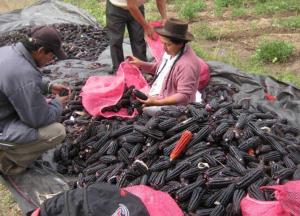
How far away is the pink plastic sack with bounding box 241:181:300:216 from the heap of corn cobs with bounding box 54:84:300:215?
14cm

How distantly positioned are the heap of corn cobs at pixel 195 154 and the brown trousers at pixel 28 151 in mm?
349

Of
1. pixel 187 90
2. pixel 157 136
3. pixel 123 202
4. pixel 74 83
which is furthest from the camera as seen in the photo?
pixel 74 83

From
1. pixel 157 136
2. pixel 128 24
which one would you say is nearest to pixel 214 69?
pixel 128 24

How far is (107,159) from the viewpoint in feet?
17.2

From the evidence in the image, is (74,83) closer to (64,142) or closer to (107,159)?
(64,142)

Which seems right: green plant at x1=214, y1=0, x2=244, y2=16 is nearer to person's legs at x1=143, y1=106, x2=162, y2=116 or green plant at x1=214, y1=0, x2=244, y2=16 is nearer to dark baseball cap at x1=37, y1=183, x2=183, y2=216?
person's legs at x1=143, y1=106, x2=162, y2=116

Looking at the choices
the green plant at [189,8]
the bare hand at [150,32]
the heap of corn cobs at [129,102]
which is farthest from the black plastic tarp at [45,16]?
the heap of corn cobs at [129,102]

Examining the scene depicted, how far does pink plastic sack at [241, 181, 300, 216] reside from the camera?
148 inches

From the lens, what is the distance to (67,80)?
731 centimetres

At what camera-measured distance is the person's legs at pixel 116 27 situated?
23.6 feet

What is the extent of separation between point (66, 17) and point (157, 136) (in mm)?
6390

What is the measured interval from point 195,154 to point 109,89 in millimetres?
1839

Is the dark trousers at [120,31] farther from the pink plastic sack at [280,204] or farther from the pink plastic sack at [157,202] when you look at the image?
the pink plastic sack at [280,204]

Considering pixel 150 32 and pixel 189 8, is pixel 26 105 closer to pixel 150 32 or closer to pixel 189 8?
pixel 150 32
